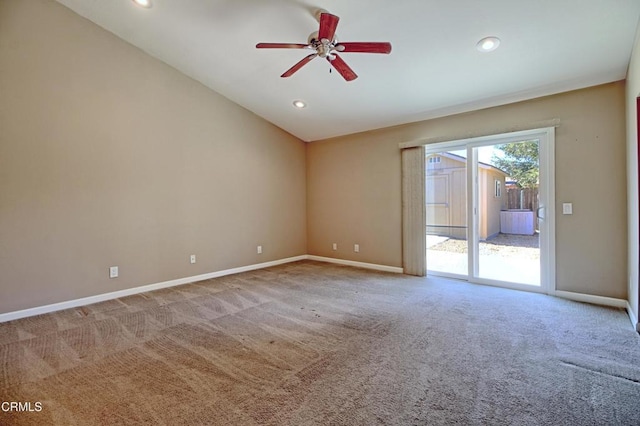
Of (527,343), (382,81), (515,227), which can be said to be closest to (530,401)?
(527,343)

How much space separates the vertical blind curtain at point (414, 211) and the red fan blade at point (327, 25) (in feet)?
9.12

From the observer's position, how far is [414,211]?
4883 millimetres

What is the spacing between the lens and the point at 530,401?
1782 millimetres

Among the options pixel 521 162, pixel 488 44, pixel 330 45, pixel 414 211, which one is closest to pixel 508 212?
pixel 521 162

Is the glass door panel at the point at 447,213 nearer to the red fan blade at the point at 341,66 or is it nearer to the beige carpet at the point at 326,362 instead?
the beige carpet at the point at 326,362

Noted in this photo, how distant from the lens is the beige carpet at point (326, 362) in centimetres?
171

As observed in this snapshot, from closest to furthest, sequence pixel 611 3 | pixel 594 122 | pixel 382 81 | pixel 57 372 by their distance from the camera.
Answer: pixel 57 372
pixel 611 3
pixel 594 122
pixel 382 81

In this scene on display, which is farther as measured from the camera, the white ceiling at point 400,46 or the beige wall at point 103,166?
the beige wall at point 103,166

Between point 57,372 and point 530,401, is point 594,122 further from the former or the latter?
point 57,372

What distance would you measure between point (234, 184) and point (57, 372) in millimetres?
3514

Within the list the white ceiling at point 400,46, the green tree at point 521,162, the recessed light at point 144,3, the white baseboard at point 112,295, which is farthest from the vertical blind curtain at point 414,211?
the recessed light at point 144,3

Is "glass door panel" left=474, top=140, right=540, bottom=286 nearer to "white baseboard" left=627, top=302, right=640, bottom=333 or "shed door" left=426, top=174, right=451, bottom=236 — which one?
"shed door" left=426, top=174, right=451, bottom=236

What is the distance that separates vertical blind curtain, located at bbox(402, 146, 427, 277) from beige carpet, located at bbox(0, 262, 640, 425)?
3.87 feet

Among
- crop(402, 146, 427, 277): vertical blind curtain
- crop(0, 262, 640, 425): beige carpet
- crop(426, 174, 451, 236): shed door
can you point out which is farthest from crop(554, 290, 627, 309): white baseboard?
crop(402, 146, 427, 277): vertical blind curtain
